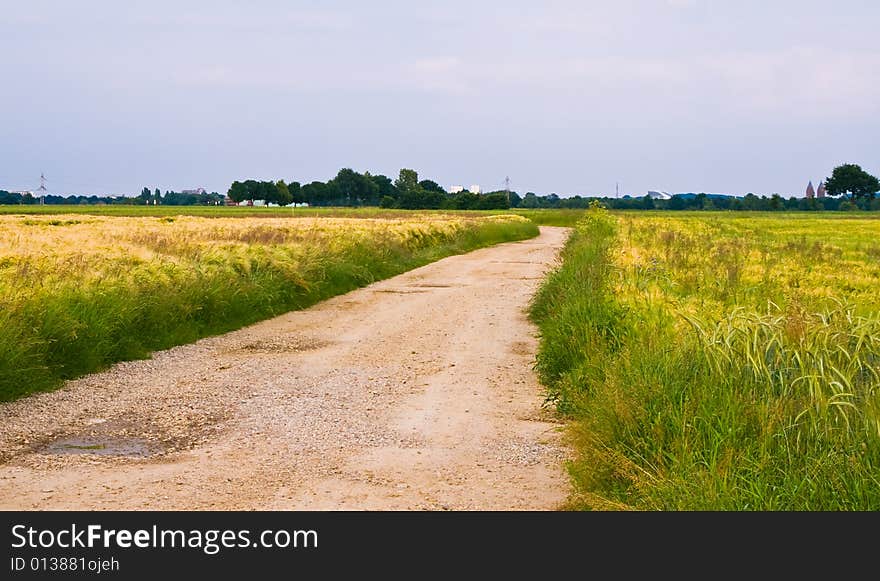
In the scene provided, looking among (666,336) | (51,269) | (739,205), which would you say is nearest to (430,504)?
(666,336)

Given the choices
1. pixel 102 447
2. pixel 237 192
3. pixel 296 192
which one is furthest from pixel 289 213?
pixel 102 447

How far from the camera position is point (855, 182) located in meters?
164

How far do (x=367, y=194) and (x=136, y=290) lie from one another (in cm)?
16117

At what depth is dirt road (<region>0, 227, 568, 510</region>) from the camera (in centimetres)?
688

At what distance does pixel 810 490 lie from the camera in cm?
530

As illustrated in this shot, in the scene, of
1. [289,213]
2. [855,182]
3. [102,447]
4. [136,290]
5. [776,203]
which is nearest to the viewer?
[102,447]

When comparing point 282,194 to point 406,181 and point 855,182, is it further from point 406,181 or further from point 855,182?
point 855,182

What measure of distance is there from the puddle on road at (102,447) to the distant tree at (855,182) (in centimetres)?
17291

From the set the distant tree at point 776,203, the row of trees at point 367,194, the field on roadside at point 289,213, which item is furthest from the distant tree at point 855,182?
the field on roadside at point 289,213

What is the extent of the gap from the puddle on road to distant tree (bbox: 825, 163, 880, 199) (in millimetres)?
172912

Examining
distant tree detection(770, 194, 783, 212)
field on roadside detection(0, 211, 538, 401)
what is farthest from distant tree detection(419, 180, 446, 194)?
field on roadside detection(0, 211, 538, 401)

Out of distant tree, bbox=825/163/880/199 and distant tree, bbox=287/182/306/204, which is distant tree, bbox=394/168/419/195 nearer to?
distant tree, bbox=287/182/306/204

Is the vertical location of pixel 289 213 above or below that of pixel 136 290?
below

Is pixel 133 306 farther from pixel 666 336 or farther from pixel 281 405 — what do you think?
pixel 666 336
